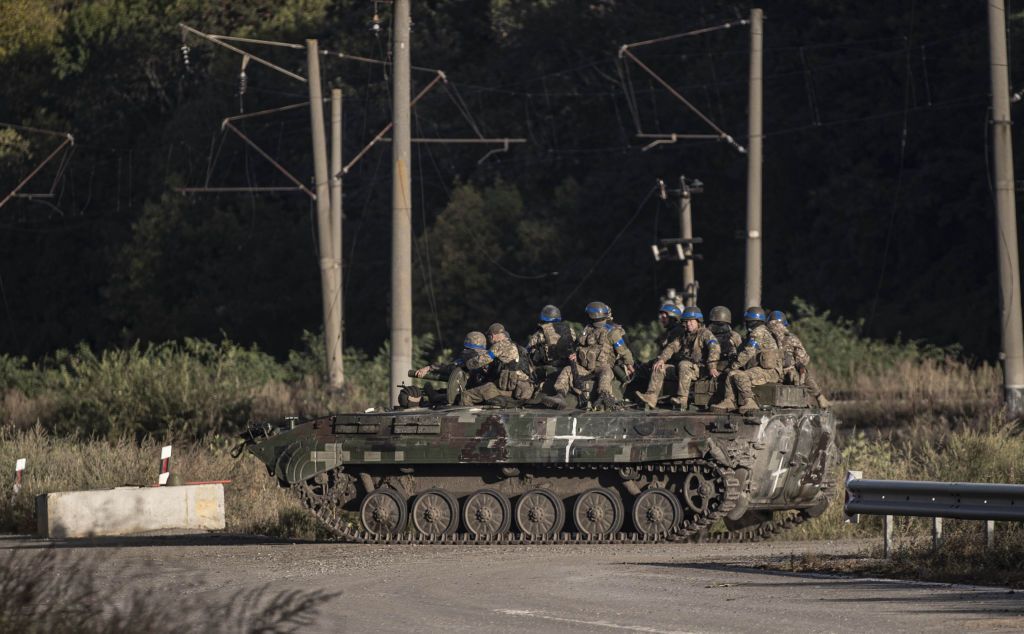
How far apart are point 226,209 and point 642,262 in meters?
19.4

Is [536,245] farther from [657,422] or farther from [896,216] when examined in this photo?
[657,422]

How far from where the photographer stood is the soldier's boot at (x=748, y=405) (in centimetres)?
2297

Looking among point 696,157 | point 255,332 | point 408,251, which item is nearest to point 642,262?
point 696,157

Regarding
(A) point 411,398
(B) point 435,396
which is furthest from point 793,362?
(A) point 411,398

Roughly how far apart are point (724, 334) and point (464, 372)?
3194 mm

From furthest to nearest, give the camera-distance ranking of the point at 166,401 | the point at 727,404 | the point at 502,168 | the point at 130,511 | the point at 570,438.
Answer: the point at 502,168, the point at 166,401, the point at 130,511, the point at 727,404, the point at 570,438

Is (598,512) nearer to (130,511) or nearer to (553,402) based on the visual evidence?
(553,402)

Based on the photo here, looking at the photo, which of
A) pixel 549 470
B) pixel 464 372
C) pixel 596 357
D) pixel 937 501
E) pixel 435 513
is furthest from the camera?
pixel 464 372

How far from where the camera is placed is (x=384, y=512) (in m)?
23.8

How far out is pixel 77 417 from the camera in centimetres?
3662

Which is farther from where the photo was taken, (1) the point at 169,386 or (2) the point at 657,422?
(1) the point at 169,386

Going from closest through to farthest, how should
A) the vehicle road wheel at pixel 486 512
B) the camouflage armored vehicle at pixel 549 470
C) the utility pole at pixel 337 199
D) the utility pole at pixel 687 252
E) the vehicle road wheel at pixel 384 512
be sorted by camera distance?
the camouflage armored vehicle at pixel 549 470 < the vehicle road wheel at pixel 486 512 < the vehicle road wheel at pixel 384 512 < the utility pole at pixel 687 252 < the utility pole at pixel 337 199

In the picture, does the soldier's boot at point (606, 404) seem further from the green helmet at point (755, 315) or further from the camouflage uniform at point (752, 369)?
the green helmet at point (755, 315)

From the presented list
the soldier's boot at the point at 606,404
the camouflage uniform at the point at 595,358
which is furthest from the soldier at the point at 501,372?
the soldier's boot at the point at 606,404
